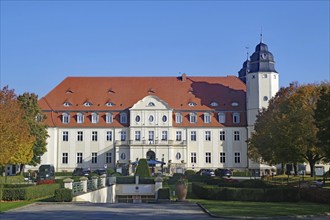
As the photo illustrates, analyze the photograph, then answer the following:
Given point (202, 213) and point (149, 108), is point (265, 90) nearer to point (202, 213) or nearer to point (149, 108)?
point (149, 108)

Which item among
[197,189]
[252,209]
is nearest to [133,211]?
[252,209]

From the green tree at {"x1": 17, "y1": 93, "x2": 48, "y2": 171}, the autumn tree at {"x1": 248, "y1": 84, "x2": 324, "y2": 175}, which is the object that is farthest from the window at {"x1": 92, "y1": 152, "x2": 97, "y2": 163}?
the autumn tree at {"x1": 248, "y1": 84, "x2": 324, "y2": 175}

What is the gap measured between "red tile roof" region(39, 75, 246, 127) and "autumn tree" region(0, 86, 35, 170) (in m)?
18.5

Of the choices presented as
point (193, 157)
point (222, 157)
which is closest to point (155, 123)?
point (193, 157)

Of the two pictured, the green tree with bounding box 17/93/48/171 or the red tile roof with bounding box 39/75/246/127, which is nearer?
the green tree with bounding box 17/93/48/171

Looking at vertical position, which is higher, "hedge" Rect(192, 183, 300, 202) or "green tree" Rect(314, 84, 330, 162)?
"green tree" Rect(314, 84, 330, 162)

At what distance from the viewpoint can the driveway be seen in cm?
2188

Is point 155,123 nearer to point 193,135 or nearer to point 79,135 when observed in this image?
point 193,135

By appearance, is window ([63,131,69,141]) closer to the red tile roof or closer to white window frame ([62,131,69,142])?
white window frame ([62,131,69,142])

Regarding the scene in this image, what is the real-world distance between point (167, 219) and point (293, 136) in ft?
86.0

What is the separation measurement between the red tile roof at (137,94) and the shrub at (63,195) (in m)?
44.5

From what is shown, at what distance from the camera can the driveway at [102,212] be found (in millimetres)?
21875

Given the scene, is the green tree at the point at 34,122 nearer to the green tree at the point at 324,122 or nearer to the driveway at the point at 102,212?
A: the driveway at the point at 102,212

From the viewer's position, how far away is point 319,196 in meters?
28.9
